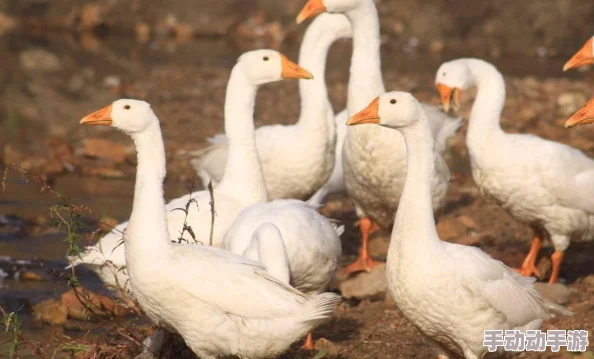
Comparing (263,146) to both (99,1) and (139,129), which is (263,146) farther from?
(99,1)

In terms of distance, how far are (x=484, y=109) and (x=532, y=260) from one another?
4.14 ft

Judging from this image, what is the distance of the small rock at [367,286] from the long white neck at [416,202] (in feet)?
7.02

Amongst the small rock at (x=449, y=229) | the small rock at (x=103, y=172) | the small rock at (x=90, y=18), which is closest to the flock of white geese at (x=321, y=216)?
the small rock at (x=449, y=229)

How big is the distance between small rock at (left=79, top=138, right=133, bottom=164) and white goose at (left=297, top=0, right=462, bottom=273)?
4.44 metres

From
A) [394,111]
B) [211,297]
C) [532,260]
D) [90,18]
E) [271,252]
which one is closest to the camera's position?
[211,297]

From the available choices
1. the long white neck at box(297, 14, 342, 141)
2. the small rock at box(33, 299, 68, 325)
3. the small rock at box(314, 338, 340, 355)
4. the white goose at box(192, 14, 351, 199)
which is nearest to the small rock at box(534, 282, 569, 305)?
the small rock at box(314, 338, 340, 355)

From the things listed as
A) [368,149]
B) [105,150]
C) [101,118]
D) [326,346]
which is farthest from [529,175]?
[105,150]

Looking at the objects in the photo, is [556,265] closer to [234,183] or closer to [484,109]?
[484,109]

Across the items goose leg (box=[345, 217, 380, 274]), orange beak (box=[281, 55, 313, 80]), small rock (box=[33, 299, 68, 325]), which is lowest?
small rock (box=[33, 299, 68, 325])

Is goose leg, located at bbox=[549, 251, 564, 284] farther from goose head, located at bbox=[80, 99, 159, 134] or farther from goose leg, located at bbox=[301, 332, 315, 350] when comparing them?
goose head, located at bbox=[80, 99, 159, 134]

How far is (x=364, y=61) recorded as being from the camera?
894 centimetres

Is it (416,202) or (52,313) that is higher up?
(416,202)

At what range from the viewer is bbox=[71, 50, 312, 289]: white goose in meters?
7.61

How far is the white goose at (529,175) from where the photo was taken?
326 inches
